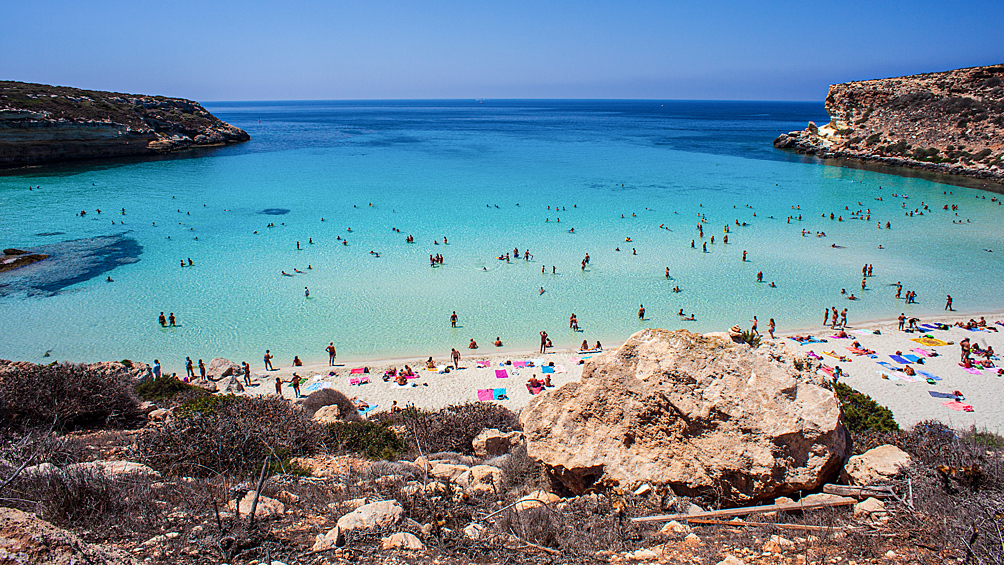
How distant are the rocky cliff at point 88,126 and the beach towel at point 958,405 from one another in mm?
74978

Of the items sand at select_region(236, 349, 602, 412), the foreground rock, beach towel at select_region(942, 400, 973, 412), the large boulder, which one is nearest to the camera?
the foreground rock

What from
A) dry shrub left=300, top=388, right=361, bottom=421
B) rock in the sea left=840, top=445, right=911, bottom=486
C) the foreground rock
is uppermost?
the foreground rock

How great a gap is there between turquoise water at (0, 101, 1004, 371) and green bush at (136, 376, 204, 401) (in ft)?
19.2

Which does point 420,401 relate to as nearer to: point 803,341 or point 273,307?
point 273,307

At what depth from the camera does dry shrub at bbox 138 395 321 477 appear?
6660 millimetres

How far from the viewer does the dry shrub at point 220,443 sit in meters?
6.66

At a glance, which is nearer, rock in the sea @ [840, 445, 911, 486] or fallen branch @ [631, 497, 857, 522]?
fallen branch @ [631, 497, 857, 522]

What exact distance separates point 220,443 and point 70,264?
1104 inches

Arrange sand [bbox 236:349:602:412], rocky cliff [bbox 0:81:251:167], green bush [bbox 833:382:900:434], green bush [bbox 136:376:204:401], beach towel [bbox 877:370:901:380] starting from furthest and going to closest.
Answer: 1. rocky cliff [bbox 0:81:251:167]
2. beach towel [bbox 877:370:901:380]
3. sand [bbox 236:349:602:412]
4. green bush [bbox 136:376:204:401]
5. green bush [bbox 833:382:900:434]

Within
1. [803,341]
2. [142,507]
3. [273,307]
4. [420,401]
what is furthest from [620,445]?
[273,307]

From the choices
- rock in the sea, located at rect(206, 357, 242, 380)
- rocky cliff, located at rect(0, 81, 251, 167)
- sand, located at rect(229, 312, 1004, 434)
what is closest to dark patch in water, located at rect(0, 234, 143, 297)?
rock in the sea, located at rect(206, 357, 242, 380)

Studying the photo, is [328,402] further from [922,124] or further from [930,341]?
[922,124]

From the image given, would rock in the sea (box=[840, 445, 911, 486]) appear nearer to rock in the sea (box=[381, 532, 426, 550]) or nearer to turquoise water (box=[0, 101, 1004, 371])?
rock in the sea (box=[381, 532, 426, 550])

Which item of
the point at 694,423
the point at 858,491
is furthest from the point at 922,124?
the point at 694,423
